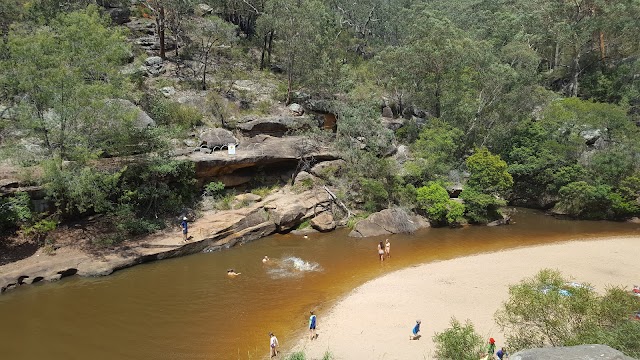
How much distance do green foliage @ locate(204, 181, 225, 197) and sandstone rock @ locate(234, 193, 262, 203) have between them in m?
1.44

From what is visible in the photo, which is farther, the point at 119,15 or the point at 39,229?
the point at 119,15

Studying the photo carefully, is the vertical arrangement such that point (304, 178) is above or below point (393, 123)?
below

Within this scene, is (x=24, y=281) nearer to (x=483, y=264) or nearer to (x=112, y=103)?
(x=112, y=103)

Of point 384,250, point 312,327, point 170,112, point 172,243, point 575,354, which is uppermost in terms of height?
point 575,354

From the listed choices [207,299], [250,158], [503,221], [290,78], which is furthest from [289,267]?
[290,78]

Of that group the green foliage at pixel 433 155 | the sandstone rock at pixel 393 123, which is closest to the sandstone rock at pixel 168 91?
the sandstone rock at pixel 393 123

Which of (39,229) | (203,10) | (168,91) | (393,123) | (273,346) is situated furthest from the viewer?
(203,10)

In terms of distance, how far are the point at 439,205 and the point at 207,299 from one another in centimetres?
1981

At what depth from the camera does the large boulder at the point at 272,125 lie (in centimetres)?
3819

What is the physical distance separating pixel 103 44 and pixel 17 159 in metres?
8.91

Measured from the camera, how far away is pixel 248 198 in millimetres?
32469

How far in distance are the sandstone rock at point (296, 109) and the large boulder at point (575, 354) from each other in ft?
121

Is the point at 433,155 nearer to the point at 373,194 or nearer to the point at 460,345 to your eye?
the point at 373,194

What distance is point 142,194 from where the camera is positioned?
2795 cm
